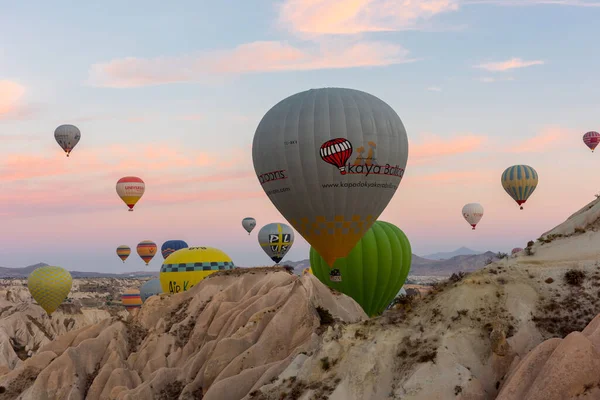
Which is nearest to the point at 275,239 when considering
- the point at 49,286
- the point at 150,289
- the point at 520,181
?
the point at 150,289

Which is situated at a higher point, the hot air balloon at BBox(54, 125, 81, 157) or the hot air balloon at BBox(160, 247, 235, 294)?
the hot air balloon at BBox(54, 125, 81, 157)

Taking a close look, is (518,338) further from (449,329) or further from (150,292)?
(150,292)

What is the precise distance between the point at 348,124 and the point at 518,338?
20.7 meters

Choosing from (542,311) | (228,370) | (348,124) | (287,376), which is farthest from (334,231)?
(542,311)

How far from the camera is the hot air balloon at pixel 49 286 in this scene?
305ft

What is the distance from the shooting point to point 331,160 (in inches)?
1566

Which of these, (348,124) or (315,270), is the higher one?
(348,124)

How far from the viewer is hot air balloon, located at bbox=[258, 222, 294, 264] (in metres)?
82.3

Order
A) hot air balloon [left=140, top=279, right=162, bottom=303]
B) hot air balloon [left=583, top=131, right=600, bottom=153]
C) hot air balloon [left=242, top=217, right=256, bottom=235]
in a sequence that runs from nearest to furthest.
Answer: hot air balloon [left=140, top=279, right=162, bottom=303], hot air balloon [left=583, top=131, right=600, bottom=153], hot air balloon [left=242, top=217, right=256, bottom=235]

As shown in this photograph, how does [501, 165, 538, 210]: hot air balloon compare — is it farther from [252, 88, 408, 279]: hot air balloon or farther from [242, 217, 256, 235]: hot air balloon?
[242, 217, 256, 235]: hot air balloon

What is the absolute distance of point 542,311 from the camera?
23922 millimetres

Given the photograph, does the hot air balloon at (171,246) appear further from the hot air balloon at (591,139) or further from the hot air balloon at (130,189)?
the hot air balloon at (591,139)

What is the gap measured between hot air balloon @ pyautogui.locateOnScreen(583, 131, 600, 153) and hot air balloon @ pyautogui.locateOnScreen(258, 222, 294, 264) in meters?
48.8

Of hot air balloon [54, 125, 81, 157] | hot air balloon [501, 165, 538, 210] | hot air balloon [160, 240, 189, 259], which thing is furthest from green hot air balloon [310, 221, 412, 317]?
hot air balloon [160, 240, 189, 259]
